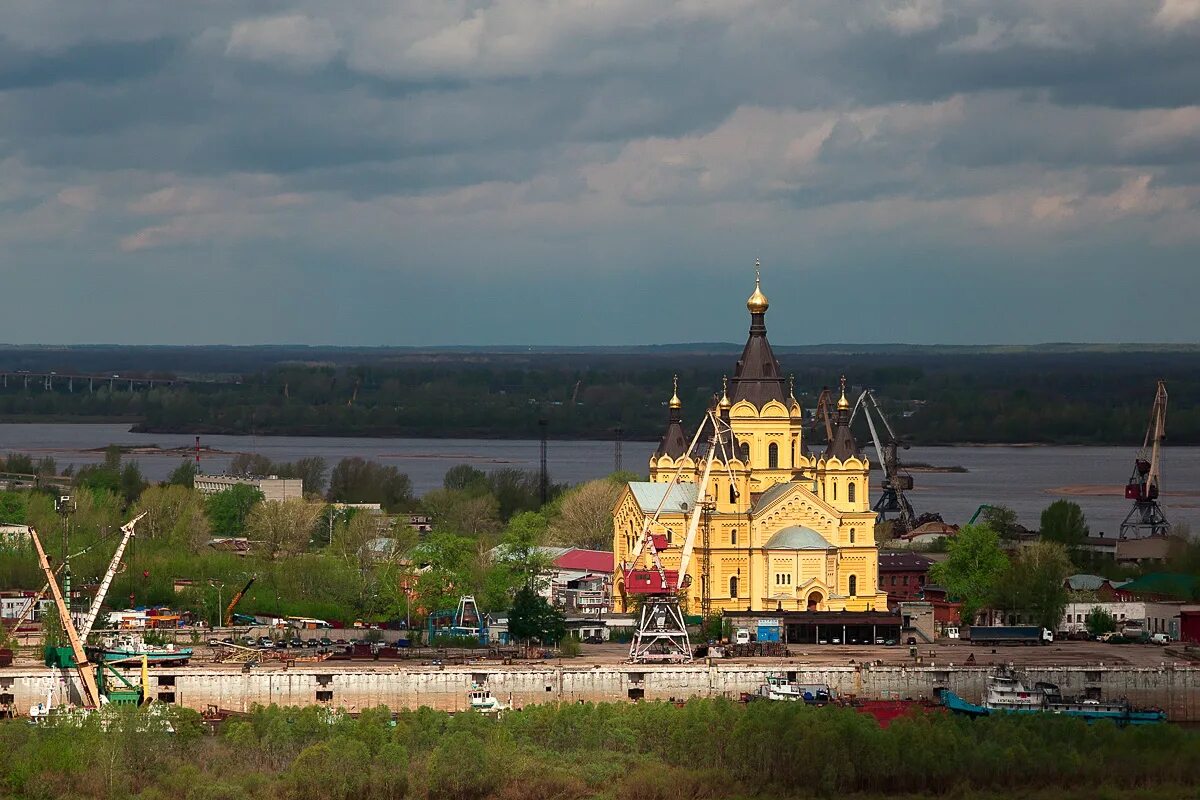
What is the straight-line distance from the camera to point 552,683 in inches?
2493

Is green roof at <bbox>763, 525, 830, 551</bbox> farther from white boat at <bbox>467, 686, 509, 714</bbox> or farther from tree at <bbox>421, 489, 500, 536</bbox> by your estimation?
tree at <bbox>421, 489, 500, 536</bbox>

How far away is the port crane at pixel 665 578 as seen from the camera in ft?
220

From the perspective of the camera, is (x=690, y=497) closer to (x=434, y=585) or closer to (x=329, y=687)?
(x=434, y=585)

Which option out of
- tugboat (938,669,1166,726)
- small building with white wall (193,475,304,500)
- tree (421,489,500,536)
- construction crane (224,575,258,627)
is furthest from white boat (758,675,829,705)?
small building with white wall (193,475,304,500)

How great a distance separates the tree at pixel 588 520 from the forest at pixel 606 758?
3754cm

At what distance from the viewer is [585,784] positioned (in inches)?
2056

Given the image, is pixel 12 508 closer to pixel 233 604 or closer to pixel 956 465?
pixel 233 604

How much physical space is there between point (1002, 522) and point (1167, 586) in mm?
17866

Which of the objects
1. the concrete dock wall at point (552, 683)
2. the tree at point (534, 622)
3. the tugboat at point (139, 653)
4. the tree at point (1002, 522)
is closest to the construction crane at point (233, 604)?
the tugboat at point (139, 653)

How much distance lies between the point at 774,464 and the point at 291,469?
54778 millimetres

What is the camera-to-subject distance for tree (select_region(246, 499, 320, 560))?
91.7 metres

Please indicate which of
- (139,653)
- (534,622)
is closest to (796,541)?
(534,622)

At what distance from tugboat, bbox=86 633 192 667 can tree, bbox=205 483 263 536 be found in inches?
1341

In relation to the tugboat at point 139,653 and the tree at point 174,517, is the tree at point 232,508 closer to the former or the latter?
the tree at point 174,517
